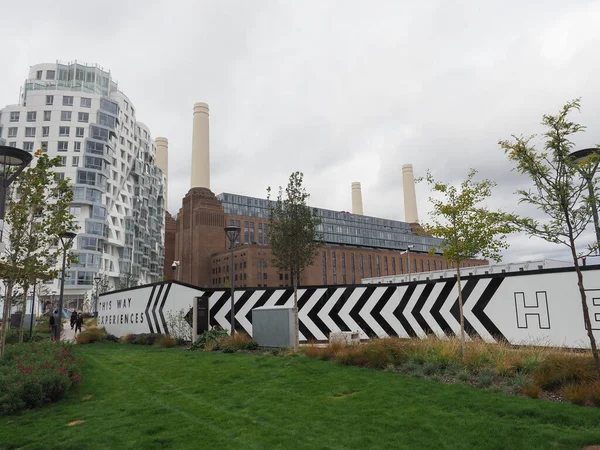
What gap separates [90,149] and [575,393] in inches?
3302

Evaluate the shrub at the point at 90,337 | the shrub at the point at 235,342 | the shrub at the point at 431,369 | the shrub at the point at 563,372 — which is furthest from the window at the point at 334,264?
the shrub at the point at 563,372

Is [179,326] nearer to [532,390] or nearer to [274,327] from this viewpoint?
[274,327]

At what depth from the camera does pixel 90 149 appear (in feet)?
257

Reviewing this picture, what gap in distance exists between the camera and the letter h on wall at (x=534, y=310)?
1477 centimetres

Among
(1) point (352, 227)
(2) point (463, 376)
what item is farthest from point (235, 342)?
(1) point (352, 227)

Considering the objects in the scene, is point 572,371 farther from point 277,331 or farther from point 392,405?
point 277,331

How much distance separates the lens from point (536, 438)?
5.96 metres

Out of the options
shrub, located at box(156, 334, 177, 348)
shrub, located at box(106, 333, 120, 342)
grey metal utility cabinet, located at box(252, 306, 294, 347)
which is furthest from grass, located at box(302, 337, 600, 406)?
shrub, located at box(106, 333, 120, 342)

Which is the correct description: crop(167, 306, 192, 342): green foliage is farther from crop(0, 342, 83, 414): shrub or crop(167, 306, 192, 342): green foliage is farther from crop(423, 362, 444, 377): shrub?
crop(423, 362, 444, 377): shrub

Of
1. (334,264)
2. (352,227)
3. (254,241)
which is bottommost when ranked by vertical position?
(334,264)

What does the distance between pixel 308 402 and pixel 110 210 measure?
81.5 metres

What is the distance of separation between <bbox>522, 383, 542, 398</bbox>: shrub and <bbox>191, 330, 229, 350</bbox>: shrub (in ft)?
41.1

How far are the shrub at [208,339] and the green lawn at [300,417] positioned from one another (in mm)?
7226

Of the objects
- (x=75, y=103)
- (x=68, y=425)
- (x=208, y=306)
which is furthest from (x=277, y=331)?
(x=75, y=103)
